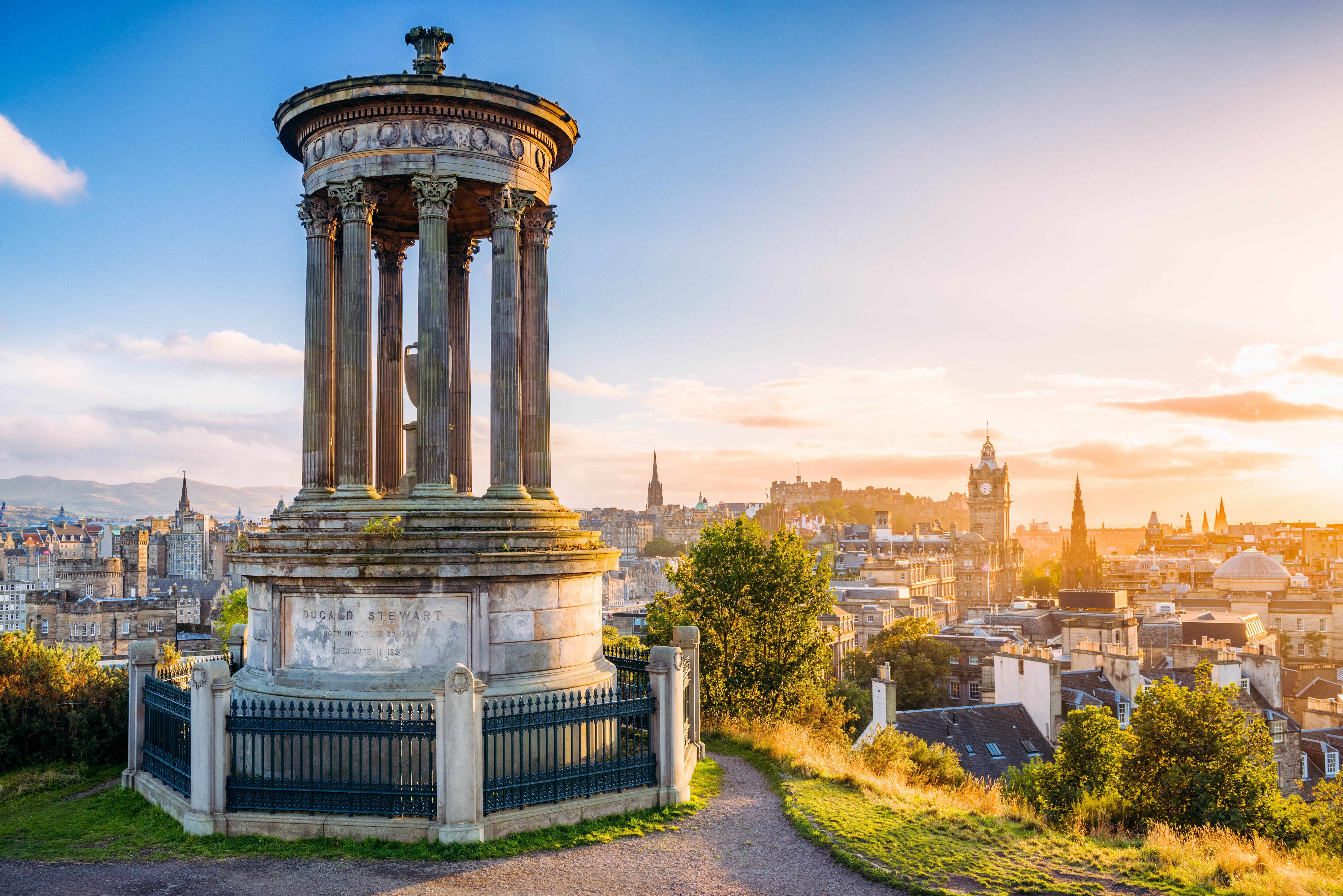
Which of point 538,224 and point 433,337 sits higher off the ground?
point 538,224

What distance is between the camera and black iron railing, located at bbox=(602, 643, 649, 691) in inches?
747

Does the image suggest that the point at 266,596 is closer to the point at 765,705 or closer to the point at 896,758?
the point at 896,758

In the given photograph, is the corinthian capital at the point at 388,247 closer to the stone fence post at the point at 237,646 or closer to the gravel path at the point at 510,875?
the stone fence post at the point at 237,646

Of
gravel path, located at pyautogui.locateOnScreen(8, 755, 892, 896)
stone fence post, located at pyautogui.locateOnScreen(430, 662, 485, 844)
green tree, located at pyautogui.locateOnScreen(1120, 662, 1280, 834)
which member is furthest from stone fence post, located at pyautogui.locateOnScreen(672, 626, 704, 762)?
green tree, located at pyautogui.locateOnScreen(1120, 662, 1280, 834)

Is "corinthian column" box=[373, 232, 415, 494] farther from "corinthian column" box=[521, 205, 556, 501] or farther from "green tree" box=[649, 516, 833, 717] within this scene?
"green tree" box=[649, 516, 833, 717]

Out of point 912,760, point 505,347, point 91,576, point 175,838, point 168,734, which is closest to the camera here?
point 175,838

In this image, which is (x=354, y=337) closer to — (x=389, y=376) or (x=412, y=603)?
(x=389, y=376)

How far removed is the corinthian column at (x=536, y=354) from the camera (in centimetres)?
1880

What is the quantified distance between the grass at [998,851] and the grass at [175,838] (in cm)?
223

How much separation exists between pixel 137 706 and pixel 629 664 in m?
8.94

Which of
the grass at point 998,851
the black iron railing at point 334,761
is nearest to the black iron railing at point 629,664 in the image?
the grass at point 998,851

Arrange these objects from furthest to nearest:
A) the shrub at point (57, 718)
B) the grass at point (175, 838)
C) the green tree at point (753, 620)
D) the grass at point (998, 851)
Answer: the green tree at point (753, 620) < the shrub at point (57, 718) < the grass at point (175, 838) < the grass at point (998, 851)

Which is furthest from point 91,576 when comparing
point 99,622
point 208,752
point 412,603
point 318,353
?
point 412,603

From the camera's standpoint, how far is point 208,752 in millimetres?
13930
